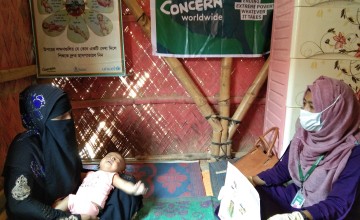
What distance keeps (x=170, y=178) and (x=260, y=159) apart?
0.76 meters

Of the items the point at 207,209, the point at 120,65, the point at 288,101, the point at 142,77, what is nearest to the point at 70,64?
the point at 120,65

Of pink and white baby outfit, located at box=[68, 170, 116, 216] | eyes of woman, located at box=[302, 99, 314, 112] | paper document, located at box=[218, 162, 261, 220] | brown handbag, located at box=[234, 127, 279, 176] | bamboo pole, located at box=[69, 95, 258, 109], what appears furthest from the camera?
bamboo pole, located at box=[69, 95, 258, 109]

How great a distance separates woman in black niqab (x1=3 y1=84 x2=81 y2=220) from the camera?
1364mm

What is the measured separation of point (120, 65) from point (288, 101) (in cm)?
144

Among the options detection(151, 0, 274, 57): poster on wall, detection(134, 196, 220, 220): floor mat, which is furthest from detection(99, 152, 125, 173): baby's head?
detection(151, 0, 274, 57): poster on wall

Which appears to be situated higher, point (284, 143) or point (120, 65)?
point (120, 65)

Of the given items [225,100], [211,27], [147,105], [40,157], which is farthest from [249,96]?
[40,157]

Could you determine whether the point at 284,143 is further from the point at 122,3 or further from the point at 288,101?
the point at 122,3

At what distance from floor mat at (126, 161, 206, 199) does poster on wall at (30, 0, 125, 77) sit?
0.90 m

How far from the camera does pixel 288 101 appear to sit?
6.66ft

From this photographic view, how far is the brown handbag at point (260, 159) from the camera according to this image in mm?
2088

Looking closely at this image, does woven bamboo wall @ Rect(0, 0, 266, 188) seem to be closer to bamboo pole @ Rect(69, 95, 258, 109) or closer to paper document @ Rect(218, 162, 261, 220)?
bamboo pole @ Rect(69, 95, 258, 109)

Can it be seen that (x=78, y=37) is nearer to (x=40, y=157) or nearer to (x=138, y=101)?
(x=138, y=101)

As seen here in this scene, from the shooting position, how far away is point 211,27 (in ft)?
7.95
